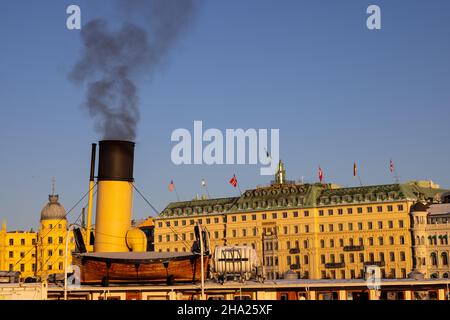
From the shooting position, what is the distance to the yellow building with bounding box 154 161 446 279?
509ft

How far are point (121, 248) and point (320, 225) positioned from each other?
104766mm

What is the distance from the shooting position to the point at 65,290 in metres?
52.9

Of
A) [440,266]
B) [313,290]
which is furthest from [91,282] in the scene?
[440,266]

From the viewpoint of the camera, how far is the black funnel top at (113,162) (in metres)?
62.9

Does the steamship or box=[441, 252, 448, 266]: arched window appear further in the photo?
box=[441, 252, 448, 266]: arched window

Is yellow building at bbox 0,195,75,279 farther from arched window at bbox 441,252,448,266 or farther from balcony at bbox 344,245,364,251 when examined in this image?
arched window at bbox 441,252,448,266

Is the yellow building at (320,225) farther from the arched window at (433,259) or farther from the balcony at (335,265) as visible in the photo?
the arched window at (433,259)

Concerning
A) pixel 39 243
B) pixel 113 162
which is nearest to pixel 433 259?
pixel 39 243

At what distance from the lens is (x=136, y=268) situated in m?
59.9

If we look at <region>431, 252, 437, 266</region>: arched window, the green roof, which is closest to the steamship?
<region>431, 252, 437, 266</region>: arched window

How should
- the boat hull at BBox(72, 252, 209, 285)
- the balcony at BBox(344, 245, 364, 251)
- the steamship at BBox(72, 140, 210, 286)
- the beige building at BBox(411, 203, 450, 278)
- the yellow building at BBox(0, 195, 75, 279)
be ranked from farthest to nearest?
the yellow building at BBox(0, 195, 75, 279)
the balcony at BBox(344, 245, 364, 251)
the beige building at BBox(411, 203, 450, 278)
the steamship at BBox(72, 140, 210, 286)
the boat hull at BBox(72, 252, 209, 285)

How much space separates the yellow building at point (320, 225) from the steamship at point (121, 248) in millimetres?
96651
